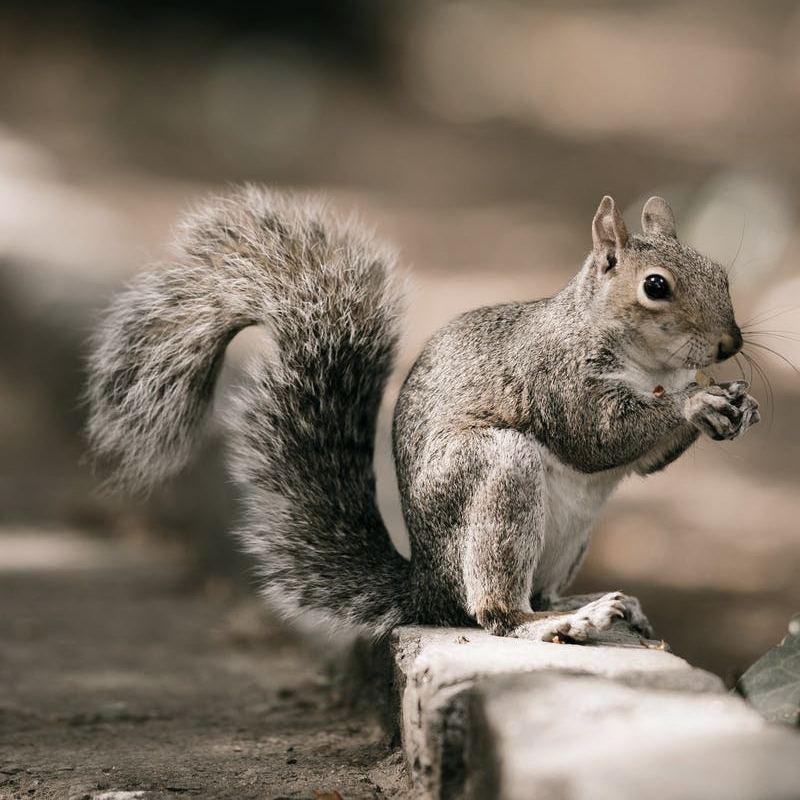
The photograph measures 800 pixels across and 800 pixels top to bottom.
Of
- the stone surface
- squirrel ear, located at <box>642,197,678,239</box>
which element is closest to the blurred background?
squirrel ear, located at <box>642,197,678,239</box>

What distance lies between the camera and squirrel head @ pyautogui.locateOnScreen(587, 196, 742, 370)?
215cm

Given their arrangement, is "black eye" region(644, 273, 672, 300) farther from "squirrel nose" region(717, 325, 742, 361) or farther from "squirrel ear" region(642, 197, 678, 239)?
"squirrel ear" region(642, 197, 678, 239)

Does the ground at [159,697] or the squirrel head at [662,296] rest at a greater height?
the squirrel head at [662,296]

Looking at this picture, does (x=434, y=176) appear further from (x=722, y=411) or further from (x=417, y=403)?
(x=722, y=411)

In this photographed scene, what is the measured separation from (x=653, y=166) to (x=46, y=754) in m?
6.55

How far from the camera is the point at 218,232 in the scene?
2.65 metres

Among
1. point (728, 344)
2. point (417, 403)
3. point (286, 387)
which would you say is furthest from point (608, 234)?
point (286, 387)

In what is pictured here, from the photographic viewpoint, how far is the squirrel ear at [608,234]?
7.43 feet

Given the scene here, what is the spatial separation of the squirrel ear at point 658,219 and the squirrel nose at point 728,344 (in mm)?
343

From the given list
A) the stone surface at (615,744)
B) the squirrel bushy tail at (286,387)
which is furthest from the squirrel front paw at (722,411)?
the squirrel bushy tail at (286,387)

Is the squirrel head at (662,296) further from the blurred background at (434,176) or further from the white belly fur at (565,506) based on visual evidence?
the blurred background at (434,176)

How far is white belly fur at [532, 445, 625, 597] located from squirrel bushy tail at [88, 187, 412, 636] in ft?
1.08

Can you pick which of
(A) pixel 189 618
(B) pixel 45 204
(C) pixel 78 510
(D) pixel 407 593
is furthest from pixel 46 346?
(D) pixel 407 593

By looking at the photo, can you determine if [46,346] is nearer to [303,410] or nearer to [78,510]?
[78,510]
